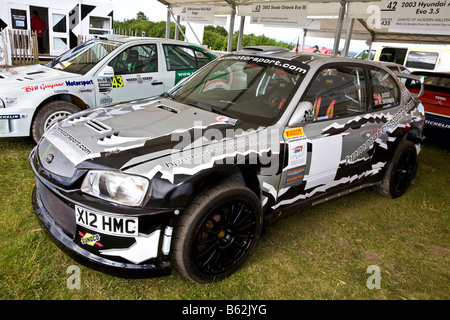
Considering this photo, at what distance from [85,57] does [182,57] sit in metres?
1.51

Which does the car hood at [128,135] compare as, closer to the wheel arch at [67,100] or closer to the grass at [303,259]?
the grass at [303,259]

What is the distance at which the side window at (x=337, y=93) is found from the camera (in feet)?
9.23

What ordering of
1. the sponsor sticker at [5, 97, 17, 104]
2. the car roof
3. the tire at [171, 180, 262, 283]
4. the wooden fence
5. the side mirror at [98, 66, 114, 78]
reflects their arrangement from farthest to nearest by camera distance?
1. the wooden fence
2. the side mirror at [98, 66, 114, 78]
3. the sponsor sticker at [5, 97, 17, 104]
4. the car roof
5. the tire at [171, 180, 262, 283]

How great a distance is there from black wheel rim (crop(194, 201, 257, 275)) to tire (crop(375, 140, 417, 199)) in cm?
214

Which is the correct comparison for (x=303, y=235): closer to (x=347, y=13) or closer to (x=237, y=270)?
(x=237, y=270)

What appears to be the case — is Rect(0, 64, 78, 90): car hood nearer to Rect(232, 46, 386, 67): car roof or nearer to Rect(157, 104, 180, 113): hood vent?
Rect(157, 104, 180, 113): hood vent

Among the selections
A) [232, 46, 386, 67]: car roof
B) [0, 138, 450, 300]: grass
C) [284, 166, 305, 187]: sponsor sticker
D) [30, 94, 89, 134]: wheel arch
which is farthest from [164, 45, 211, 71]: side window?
[284, 166, 305, 187]: sponsor sticker

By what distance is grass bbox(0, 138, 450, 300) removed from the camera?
228cm

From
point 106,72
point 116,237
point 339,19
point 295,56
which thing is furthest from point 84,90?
→ point 339,19

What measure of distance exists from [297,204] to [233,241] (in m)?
0.75

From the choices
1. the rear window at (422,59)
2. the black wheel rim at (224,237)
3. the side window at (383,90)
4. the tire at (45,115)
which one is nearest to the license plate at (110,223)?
the black wheel rim at (224,237)

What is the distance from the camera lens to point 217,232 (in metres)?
2.29

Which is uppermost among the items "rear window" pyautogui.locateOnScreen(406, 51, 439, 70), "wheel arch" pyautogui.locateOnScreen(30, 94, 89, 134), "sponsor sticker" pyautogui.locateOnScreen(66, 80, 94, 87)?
"rear window" pyautogui.locateOnScreen(406, 51, 439, 70)

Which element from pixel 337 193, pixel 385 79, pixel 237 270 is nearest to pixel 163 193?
pixel 237 270
